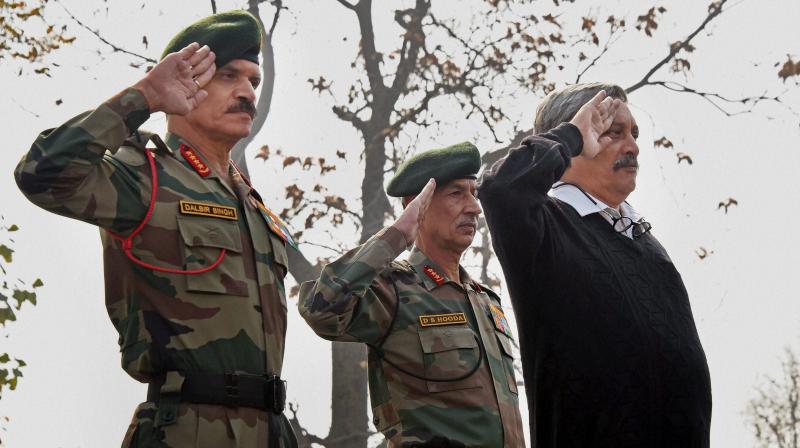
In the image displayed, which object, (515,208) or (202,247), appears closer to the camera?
(515,208)

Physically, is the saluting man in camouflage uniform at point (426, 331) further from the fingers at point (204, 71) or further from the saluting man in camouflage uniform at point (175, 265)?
the fingers at point (204, 71)

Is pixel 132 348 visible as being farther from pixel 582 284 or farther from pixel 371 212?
pixel 371 212

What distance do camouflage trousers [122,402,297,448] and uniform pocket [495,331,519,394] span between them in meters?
1.89

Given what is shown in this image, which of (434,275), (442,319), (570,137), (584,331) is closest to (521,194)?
(570,137)

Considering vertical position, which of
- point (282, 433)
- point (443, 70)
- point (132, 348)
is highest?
point (443, 70)

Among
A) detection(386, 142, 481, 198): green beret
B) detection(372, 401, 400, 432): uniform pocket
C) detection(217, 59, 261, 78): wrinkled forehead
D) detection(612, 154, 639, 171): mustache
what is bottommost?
detection(372, 401, 400, 432): uniform pocket

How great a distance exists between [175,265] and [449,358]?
173 centimetres

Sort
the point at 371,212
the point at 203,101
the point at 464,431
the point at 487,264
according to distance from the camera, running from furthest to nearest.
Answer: the point at 487,264
the point at 371,212
the point at 464,431
the point at 203,101

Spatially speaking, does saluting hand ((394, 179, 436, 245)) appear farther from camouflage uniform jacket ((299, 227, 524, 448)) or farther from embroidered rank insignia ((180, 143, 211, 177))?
embroidered rank insignia ((180, 143, 211, 177))

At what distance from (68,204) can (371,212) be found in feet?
24.5

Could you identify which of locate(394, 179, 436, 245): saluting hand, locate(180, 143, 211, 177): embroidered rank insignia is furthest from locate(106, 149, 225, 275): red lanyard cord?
locate(394, 179, 436, 245): saluting hand

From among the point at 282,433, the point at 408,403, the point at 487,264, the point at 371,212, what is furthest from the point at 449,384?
the point at 487,264

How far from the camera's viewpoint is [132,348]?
12.4 ft

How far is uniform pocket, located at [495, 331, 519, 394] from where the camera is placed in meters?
5.50
